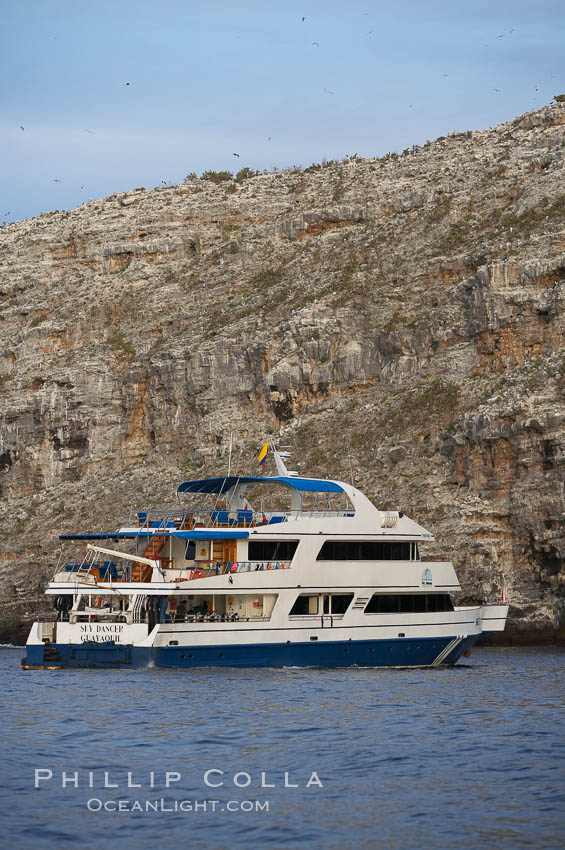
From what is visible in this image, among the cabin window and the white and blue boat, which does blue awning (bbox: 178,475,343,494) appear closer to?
the white and blue boat

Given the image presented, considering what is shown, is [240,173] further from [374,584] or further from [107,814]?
[107,814]

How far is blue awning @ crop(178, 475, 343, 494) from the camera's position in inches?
1956

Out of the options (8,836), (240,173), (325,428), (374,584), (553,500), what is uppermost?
(240,173)

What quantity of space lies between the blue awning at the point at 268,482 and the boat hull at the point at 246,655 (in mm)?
6763

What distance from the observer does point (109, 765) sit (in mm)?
25734

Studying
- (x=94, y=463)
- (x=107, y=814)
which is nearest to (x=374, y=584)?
(x=107, y=814)

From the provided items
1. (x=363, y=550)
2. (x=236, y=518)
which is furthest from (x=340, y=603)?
(x=236, y=518)

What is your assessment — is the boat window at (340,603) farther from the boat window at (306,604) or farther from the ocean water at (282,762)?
the ocean water at (282,762)

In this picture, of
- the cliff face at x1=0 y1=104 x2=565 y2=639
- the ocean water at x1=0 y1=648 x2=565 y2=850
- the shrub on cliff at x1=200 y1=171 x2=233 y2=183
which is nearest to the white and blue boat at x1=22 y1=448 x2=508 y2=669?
the ocean water at x1=0 y1=648 x2=565 y2=850

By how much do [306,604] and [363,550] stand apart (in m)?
3.40

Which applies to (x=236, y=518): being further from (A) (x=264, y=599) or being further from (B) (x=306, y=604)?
(B) (x=306, y=604)

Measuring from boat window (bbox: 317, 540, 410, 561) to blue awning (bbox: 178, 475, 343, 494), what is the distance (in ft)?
8.47

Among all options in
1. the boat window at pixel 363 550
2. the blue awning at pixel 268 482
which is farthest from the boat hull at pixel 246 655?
the blue awning at pixel 268 482

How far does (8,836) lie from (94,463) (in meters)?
79.6
